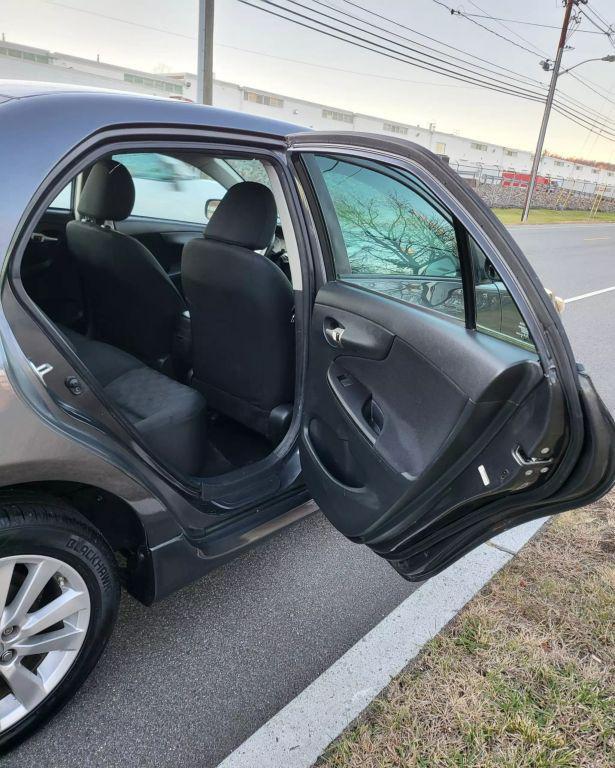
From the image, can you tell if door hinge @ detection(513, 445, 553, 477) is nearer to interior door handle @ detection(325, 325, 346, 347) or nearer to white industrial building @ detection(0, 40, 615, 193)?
interior door handle @ detection(325, 325, 346, 347)

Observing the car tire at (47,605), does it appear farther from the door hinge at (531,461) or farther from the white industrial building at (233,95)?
the white industrial building at (233,95)

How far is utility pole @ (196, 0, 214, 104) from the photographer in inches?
443

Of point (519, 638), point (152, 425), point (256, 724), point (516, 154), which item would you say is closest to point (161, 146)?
point (152, 425)

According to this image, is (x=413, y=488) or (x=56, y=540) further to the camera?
(x=413, y=488)

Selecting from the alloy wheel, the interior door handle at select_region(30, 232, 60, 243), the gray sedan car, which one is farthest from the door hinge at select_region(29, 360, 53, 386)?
the interior door handle at select_region(30, 232, 60, 243)

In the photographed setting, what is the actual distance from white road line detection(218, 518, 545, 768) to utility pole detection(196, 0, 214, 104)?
12.2 metres

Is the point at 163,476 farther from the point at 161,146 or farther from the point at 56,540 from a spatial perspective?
the point at 161,146

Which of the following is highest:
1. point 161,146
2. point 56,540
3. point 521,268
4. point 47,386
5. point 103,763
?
point 161,146

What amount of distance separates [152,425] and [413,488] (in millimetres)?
954

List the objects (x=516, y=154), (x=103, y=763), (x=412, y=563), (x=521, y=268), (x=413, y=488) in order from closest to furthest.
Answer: (x=521, y=268), (x=103, y=763), (x=413, y=488), (x=412, y=563), (x=516, y=154)

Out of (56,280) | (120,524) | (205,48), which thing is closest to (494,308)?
(120,524)

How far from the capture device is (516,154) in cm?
6512

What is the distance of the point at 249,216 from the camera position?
2.20m

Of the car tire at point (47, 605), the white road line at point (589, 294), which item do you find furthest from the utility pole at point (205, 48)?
the car tire at point (47, 605)
